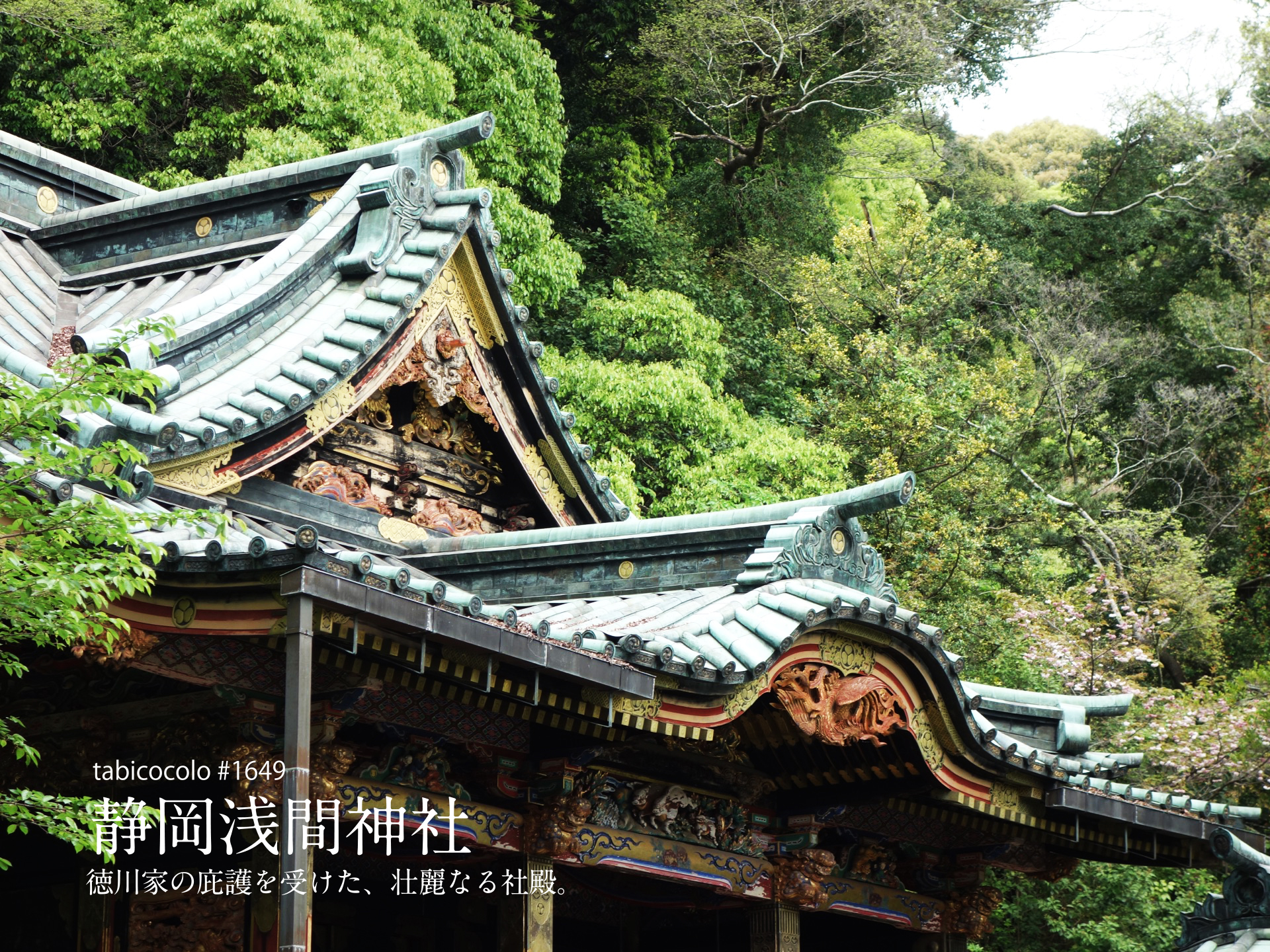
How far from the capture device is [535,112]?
973 inches

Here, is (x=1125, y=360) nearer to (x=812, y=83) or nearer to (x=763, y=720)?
(x=812, y=83)

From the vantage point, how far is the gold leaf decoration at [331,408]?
30.6 feet

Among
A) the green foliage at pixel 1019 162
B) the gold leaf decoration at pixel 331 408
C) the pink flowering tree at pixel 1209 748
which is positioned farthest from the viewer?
the green foliage at pixel 1019 162

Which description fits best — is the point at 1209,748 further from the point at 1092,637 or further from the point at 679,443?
the point at 679,443

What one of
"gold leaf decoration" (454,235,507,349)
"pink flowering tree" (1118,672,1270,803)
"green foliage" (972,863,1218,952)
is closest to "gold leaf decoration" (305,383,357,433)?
"gold leaf decoration" (454,235,507,349)

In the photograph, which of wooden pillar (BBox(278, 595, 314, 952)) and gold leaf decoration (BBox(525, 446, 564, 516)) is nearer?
wooden pillar (BBox(278, 595, 314, 952))

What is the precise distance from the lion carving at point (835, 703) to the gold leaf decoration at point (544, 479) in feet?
10.3

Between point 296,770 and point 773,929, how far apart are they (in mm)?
5516

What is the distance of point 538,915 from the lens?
895cm

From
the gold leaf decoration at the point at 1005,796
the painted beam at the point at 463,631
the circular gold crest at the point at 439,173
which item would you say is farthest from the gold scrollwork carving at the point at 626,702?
the circular gold crest at the point at 439,173

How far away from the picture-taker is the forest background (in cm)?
2105

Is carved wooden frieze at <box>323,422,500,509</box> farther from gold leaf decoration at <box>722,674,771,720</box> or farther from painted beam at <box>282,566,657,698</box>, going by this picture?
painted beam at <box>282,566,657,698</box>

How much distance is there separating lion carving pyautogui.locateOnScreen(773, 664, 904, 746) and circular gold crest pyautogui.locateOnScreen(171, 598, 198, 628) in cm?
345

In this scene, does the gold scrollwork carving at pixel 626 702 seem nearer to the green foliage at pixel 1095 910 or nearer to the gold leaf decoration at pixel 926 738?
the gold leaf decoration at pixel 926 738
